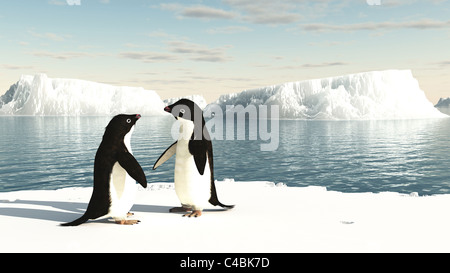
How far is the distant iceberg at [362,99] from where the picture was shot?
103625mm

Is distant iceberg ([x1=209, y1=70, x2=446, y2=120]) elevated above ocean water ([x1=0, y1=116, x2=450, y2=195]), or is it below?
above

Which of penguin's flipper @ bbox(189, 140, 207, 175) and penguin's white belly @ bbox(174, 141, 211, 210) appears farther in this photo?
penguin's white belly @ bbox(174, 141, 211, 210)

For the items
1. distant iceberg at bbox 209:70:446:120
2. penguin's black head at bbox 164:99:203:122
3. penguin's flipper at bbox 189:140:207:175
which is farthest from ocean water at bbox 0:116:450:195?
distant iceberg at bbox 209:70:446:120

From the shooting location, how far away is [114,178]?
5.47 metres

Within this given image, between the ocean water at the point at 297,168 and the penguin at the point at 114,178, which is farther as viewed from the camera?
the ocean water at the point at 297,168

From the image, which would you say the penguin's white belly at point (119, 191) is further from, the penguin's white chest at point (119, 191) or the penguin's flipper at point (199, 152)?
the penguin's flipper at point (199, 152)

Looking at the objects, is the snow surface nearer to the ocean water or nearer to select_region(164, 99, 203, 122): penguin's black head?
select_region(164, 99, 203, 122): penguin's black head

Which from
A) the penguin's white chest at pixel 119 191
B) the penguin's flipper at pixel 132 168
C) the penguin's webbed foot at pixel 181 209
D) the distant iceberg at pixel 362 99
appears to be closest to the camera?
the penguin's flipper at pixel 132 168

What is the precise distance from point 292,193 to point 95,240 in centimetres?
466

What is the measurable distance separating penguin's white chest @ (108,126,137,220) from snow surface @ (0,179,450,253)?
0.71 feet

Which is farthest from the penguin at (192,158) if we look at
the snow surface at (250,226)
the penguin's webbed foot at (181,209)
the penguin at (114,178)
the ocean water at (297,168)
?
the ocean water at (297,168)

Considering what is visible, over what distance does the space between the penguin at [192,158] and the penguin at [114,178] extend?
2.78ft

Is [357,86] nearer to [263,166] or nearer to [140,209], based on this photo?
[263,166]

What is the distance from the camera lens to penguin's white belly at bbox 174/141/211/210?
611cm
